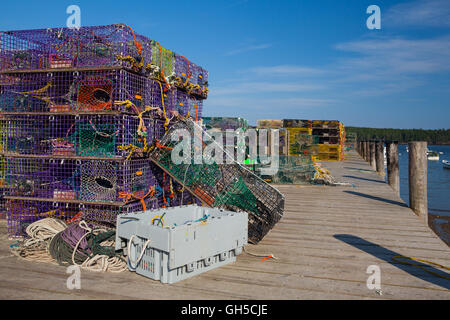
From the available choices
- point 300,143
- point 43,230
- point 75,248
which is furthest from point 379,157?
point 75,248

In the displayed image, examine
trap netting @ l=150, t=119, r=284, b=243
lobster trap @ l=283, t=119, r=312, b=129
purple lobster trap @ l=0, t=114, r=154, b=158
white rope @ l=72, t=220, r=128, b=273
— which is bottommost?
white rope @ l=72, t=220, r=128, b=273

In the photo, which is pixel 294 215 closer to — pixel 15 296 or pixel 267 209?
pixel 267 209

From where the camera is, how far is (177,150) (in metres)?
4.23

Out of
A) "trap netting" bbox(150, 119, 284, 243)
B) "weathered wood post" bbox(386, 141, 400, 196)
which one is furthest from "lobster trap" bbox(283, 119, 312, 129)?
"trap netting" bbox(150, 119, 284, 243)

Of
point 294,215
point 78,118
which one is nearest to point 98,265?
point 78,118

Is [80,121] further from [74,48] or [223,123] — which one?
[223,123]

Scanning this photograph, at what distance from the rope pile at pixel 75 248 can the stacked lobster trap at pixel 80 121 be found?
1.40ft

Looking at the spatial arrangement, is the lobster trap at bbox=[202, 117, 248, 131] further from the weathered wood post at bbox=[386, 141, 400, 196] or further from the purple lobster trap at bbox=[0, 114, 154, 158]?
the purple lobster trap at bbox=[0, 114, 154, 158]

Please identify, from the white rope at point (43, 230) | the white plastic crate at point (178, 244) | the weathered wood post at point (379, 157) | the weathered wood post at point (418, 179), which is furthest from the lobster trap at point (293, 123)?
the white rope at point (43, 230)

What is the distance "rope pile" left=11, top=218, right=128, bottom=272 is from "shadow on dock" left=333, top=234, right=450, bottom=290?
7.95ft

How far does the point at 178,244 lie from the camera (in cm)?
279

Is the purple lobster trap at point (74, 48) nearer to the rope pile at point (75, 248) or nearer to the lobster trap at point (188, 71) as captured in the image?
the lobster trap at point (188, 71)

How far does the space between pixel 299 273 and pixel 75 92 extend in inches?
121

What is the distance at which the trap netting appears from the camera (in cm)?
406
